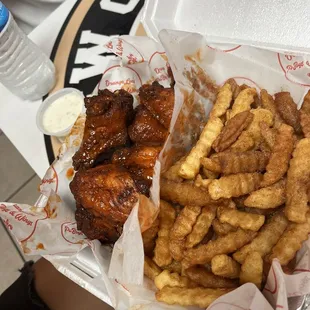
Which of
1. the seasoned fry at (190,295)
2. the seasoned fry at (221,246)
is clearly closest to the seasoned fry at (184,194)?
the seasoned fry at (221,246)

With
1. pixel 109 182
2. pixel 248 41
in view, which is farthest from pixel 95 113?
pixel 248 41

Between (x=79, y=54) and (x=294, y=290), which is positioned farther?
Answer: (x=79, y=54)

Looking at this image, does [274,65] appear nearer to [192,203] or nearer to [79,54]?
[192,203]

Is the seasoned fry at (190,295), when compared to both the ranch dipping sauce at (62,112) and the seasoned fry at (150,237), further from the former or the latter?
the ranch dipping sauce at (62,112)

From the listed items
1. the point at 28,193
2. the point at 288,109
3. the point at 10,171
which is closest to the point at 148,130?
the point at 288,109

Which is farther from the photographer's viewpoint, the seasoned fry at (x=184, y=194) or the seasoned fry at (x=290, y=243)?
the seasoned fry at (x=184, y=194)

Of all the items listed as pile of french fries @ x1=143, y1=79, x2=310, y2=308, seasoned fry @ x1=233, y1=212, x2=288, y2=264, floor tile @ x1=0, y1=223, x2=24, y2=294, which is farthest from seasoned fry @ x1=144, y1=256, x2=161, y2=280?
floor tile @ x1=0, y1=223, x2=24, y2=294

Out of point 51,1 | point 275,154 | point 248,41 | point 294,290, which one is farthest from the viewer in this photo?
point 51,1
